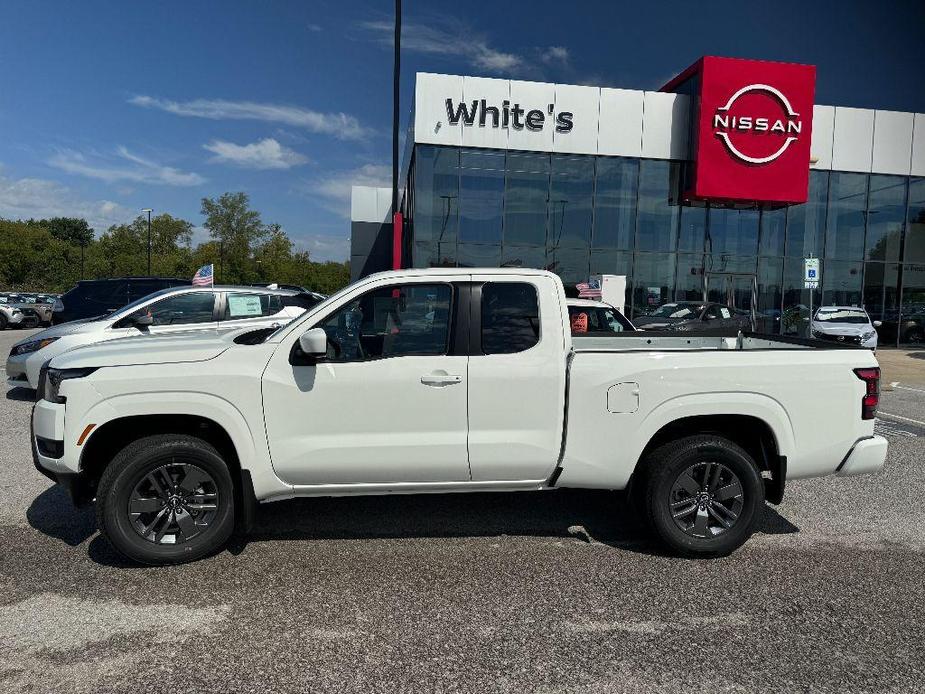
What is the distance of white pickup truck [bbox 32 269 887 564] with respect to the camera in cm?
381

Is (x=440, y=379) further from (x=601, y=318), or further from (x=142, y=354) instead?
(x=601, y=318)

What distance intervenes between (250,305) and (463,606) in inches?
277

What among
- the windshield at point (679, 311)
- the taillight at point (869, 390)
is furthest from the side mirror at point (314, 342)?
the windshield at point (679, 311)

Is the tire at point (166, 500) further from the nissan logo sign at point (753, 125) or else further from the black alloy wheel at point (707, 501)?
the nissan logo sign at point (753, 125)

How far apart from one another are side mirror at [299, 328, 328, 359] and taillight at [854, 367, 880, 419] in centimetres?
339

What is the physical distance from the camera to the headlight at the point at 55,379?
3.80 meters

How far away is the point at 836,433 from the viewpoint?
13.7ft

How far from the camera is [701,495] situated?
13.6 ft

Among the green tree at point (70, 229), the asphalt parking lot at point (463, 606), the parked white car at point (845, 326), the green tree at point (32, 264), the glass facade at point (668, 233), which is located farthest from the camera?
the green tree at point (70, 229)

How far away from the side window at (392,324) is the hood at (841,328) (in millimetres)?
17891

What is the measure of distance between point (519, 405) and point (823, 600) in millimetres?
2016

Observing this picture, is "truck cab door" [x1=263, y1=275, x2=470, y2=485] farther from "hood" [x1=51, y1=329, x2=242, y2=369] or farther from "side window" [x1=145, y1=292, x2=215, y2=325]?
"side window" [x1=145, y1=292, x2=215, y2=325]

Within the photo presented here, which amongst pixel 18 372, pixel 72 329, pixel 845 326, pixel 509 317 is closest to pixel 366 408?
pixel 509 317

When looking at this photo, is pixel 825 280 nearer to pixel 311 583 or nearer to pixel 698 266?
pixel 698 266
